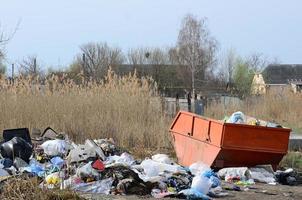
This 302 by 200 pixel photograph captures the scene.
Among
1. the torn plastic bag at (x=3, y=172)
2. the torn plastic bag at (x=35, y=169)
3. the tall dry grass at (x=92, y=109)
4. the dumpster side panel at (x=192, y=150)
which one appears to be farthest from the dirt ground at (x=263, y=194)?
the tall dry grass at (x=92, y=109)

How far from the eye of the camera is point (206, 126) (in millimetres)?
11625

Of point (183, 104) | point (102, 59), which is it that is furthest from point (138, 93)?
point (102, 59)

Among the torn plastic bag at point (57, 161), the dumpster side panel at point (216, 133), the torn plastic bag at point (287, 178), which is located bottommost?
the torn plastic bag at point (287, 178)

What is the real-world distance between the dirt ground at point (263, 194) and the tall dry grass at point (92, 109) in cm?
522

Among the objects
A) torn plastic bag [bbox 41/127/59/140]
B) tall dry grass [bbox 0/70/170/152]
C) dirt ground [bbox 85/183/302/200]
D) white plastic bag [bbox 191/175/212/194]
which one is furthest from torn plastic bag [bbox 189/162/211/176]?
torn plastic bag [bbox 41/127/59/140]

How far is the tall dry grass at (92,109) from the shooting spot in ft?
49.3

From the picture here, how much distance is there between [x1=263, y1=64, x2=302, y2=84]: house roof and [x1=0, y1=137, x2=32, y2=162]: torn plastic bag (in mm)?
73165

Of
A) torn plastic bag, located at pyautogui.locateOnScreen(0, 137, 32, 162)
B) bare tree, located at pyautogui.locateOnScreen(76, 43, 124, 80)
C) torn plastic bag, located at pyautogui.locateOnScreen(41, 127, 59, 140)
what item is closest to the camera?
torn plastic bag, located at pyautogui.locateOnScreen(0, 137, 32, 162)

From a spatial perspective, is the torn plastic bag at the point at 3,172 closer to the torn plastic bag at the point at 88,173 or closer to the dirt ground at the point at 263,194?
the torn plastic bag at the point at 88,173

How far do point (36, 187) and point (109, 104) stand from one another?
30.0 feet

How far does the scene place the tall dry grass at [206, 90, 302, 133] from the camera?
961 inches

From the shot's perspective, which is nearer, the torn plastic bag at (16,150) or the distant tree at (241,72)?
the torn plastic bag at (16,150)

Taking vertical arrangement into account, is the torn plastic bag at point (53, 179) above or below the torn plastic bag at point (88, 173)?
above

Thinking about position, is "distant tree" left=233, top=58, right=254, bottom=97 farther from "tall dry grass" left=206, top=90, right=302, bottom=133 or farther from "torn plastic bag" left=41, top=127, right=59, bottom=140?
"torn plastic bag" left=41, top=127, right=59, bottom=140
